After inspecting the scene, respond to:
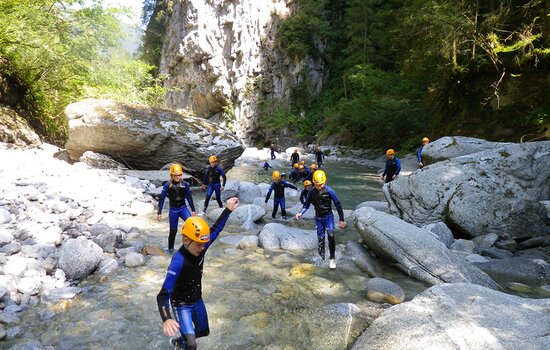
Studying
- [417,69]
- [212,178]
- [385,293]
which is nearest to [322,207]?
[385,293]

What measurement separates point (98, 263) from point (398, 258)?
19.5 feet

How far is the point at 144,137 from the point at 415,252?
11746 mm

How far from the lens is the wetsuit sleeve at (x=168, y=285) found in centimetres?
323

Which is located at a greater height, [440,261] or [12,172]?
[12,172]

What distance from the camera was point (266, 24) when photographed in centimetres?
4050

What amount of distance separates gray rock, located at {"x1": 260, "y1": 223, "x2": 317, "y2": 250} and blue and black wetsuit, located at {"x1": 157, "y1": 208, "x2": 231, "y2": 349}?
4.26 metres

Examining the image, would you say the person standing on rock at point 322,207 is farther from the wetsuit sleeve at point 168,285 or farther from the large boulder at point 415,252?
the wetsuit sleeve at point 168,285

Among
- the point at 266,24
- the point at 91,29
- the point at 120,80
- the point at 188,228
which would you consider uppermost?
the point at 266,24

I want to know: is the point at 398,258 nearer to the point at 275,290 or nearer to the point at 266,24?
the point at 275,290

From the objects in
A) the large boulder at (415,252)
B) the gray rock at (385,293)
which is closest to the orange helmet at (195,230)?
the gray rock at (385,293)

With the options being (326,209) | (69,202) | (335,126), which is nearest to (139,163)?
(69,202)

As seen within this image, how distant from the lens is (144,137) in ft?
45.8

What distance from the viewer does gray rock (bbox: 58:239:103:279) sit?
18.9ft

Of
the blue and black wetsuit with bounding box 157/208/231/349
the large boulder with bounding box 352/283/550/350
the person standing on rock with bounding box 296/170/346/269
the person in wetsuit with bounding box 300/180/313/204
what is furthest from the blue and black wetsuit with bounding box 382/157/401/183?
the blue and black wetsuit with bounding box 157/208/231/349
